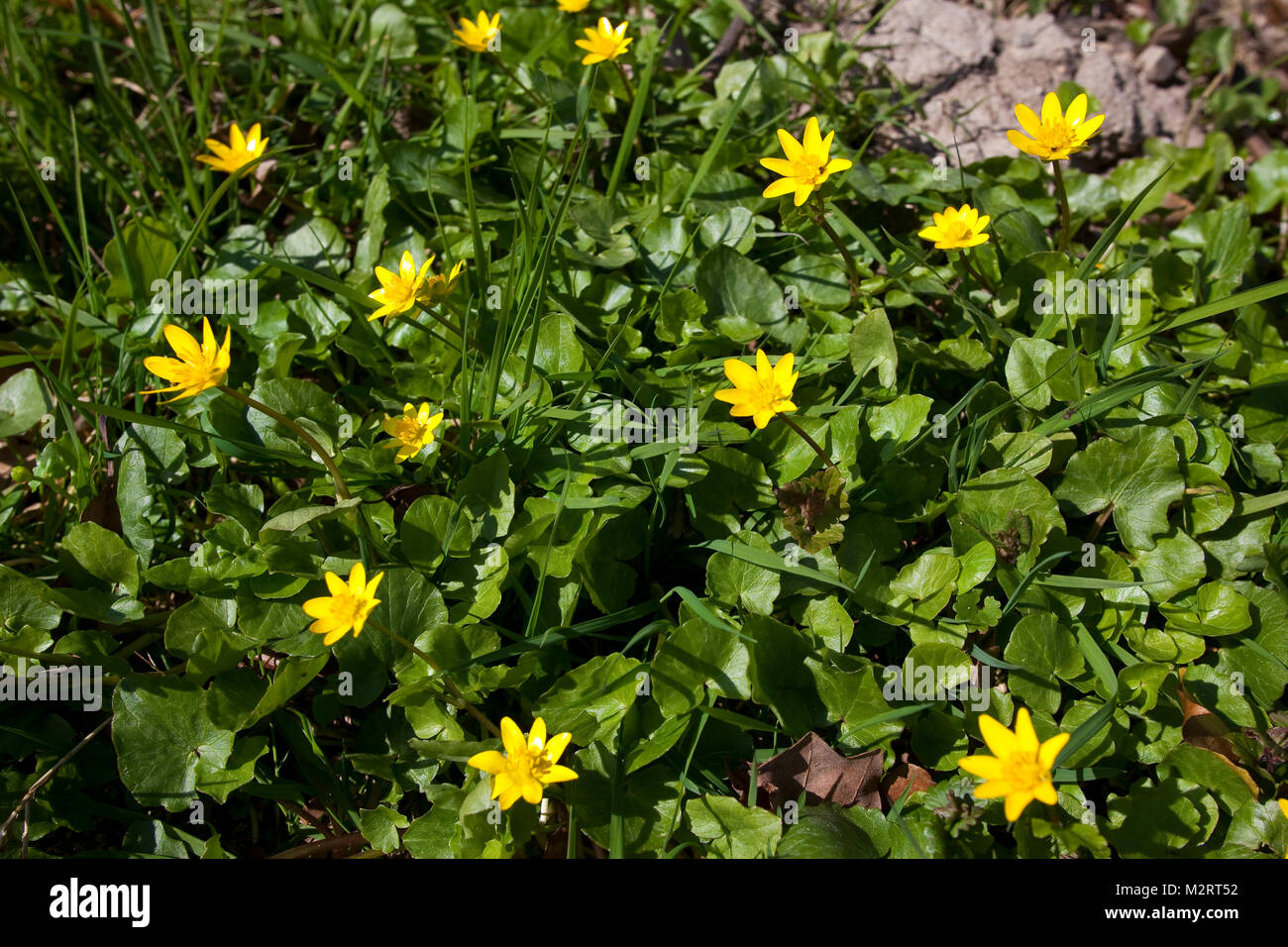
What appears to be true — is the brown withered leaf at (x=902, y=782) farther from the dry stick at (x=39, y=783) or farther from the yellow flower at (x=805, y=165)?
the dry stick at (x=39, y=783)

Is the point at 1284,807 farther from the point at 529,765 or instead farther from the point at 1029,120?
the point at 1029,120

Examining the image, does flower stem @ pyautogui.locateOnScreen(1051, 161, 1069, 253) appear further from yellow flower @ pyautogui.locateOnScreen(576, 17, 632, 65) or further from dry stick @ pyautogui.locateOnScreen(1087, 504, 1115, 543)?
yellow flower @ pyautogui.locateOnScreen(576, 17, 632, 65)

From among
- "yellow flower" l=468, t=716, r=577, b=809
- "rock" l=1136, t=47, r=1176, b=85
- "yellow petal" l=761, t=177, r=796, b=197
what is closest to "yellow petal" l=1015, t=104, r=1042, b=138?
"yellow petal" l=761, t=177, r=796, b=197

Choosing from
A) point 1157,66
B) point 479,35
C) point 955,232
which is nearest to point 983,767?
point 955,232

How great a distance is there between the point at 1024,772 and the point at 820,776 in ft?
1.68

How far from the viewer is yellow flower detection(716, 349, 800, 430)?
2.08 metres

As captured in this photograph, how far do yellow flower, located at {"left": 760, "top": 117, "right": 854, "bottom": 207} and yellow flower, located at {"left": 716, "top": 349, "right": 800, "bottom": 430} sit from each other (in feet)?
1.72

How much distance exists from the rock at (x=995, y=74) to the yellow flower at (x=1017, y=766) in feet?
8.07

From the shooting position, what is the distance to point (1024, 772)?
1.69 metres

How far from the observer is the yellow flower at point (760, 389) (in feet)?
6.81

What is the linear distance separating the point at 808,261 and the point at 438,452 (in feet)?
4.18

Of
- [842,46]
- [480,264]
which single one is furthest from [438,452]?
[842,46]

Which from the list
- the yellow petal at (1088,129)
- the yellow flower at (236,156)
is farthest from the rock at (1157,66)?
the yellow flower at (236,156)
